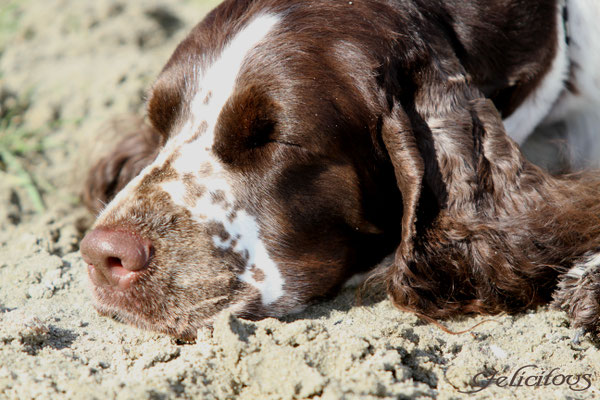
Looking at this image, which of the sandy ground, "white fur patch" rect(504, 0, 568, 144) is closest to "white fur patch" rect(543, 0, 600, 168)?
"white fur patch" rect(504, 0, 568, 144)

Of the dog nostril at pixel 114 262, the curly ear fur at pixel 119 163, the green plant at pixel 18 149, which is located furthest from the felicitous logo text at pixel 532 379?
the green plant at pixel 18 149

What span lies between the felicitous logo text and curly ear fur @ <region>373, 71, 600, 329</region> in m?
0.36

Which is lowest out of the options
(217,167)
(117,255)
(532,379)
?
(532,379)

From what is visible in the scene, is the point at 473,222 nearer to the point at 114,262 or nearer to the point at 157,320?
the point at 157,320

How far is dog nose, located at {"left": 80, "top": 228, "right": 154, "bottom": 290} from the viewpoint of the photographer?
2492 millimetres

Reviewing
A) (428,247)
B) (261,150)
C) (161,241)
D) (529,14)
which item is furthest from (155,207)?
(529,14)

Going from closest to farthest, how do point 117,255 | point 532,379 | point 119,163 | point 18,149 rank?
point 532,379
point 117,255
point 119,163
point 18,149

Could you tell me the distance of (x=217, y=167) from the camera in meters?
2.71

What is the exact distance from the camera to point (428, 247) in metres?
2.70

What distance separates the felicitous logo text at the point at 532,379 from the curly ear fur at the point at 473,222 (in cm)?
36

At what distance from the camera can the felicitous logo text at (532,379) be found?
7.43 ft

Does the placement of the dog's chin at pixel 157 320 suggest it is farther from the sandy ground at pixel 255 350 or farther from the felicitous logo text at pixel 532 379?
the felicitous logo text at pixel 532 379

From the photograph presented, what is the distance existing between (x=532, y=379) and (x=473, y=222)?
0.59 m

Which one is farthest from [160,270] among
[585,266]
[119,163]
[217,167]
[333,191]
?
[119,163]
